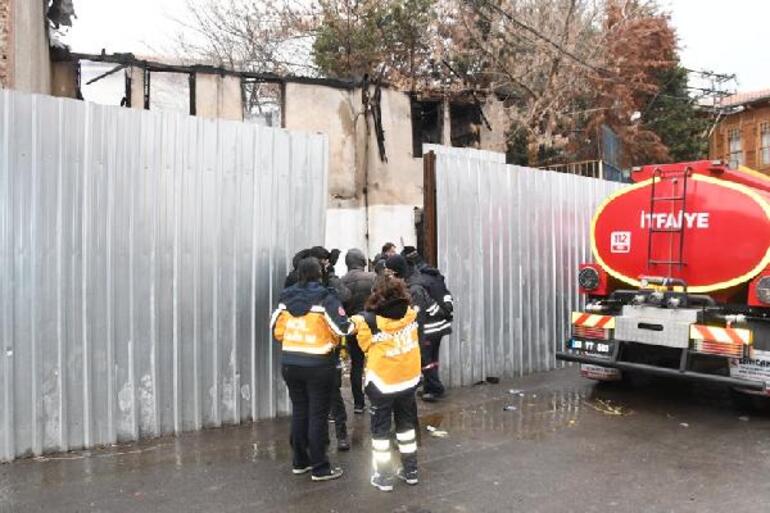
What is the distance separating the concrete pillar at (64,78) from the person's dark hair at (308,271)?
8.70 m

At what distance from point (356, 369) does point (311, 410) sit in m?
1.82

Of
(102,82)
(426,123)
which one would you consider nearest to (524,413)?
(102,82)

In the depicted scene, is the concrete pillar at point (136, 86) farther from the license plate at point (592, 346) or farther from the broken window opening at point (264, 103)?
the license plate at point (592, 346)

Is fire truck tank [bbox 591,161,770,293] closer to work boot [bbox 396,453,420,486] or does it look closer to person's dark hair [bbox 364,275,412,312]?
person's dark hair [bbox 364,275,412,312]

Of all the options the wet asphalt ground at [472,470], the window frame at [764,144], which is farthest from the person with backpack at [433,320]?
the window frame at [764,144]

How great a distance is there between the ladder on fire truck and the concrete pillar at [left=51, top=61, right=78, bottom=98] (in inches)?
387

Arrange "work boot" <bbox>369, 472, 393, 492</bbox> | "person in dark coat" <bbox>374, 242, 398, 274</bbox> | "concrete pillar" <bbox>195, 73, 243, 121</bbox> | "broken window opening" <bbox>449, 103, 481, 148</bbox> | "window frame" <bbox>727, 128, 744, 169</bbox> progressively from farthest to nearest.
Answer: "window frame" <bbox>727, 128, 744, 169</bbox> → "broken window opening" <bbox>449, 103, 481, 148</bbox> → "concrete pillar" <bbox>195, 73, 243, 121</bbox> → "person in dark coat" <bbox>374, 242, 398, 274</bbox> → "work boot" <bbox>369, 472, 393, 492</bbox>

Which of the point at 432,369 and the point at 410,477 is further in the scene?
the point at 432,369

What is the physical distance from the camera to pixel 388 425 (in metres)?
4.71

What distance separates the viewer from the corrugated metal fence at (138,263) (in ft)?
16.4


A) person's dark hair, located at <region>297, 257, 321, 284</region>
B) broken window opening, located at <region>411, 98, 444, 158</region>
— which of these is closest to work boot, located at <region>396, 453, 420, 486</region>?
person's dark hair, located at <region>297, 257, 321, 284</region>

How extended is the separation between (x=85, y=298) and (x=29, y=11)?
4.60 m

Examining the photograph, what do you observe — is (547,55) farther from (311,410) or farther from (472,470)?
(311,410)

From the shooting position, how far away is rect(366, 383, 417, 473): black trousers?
4.65 meters
